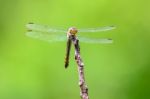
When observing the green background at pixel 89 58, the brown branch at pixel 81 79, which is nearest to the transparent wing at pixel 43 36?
the brown branch at pixel 81 79

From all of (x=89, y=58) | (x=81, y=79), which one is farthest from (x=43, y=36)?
(x=89, y=58)

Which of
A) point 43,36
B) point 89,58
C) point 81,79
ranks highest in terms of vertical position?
point 89,58

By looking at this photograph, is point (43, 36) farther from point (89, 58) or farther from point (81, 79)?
point (89, 58)

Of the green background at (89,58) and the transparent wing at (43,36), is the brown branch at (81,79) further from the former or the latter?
the green background at (89,58)

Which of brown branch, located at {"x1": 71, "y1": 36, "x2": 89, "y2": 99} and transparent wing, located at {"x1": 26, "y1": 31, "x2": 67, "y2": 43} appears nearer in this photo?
brown branch, located at {"x1": 71, "y1": 36, "x2": 89, "y2": 99}

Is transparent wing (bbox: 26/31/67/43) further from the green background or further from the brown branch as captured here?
the green background

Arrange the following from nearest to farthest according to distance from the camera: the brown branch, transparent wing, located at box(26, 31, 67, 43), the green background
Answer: the brown branch < transparent wing, located at box(26, 31, 67, 43) < the green background

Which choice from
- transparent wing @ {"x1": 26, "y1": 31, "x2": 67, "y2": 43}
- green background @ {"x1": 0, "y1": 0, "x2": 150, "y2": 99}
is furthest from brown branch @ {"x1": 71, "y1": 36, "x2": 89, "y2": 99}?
green background @ {"x1": 0, "y1": 0, "x2": 150, "y2": 99}

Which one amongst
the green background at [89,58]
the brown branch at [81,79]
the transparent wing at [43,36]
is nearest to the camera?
the brown branch at [81,79]

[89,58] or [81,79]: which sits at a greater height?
[89,58]

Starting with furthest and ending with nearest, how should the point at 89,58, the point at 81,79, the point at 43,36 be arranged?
the point at 89,58, the point at 43,36, the point at 81,79
